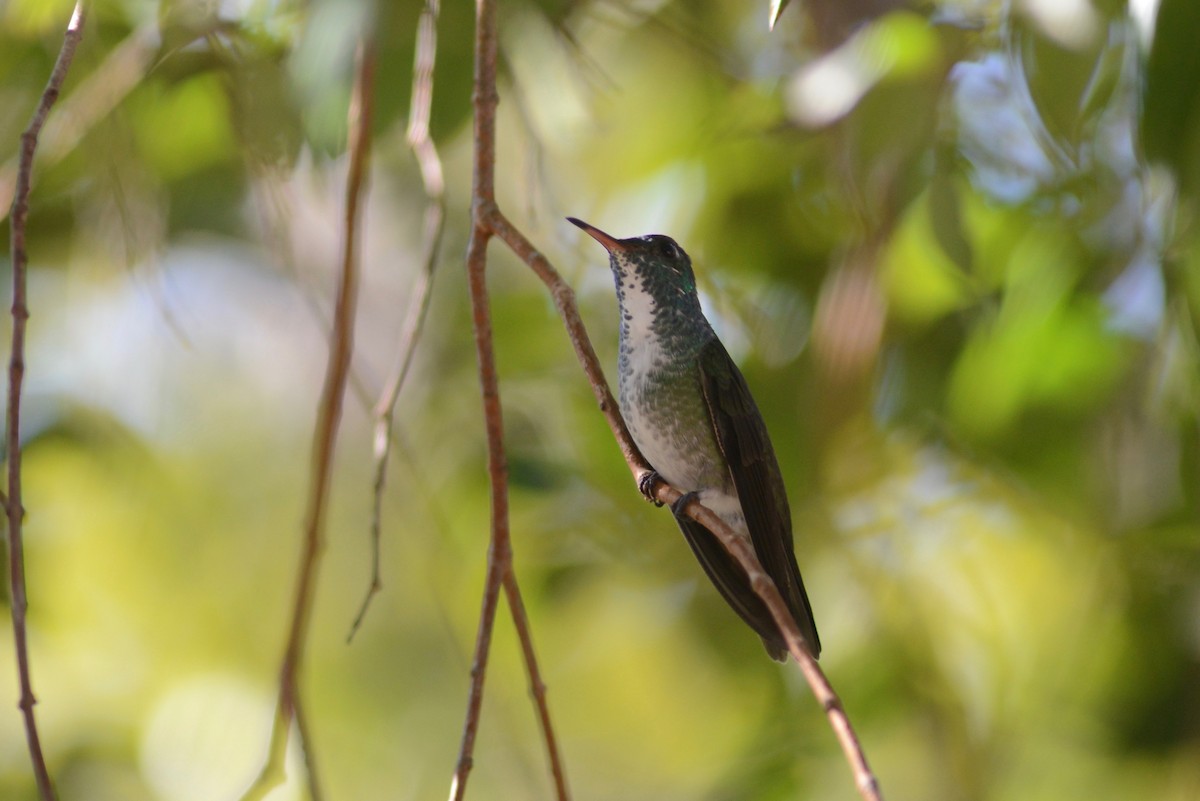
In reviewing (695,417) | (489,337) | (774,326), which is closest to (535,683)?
(489,337)

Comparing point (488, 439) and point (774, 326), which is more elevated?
point (774, 326)

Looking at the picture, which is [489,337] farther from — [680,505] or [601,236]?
[601,236]

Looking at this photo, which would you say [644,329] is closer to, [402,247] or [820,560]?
[820,560]

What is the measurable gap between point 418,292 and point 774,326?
1310 mm

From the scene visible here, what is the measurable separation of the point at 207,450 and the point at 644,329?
11.1ft

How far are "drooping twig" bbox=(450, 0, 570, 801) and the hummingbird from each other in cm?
45

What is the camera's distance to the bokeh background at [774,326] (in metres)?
2.11

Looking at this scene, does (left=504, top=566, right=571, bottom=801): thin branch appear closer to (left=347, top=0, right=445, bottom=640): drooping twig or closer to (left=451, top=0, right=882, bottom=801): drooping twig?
(left=451, top=0, right=882, bottom=801): drooping twig

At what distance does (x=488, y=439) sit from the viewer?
1474 mm

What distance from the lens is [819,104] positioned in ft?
7.42

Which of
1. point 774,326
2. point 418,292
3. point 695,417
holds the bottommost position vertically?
point 418,292

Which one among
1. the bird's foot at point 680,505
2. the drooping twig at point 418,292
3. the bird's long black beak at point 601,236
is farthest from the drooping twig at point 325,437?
the bird's foot at point 680,505

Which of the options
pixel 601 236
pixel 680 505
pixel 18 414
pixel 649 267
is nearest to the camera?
pixel 18 414

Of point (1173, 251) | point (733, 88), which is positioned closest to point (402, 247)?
point (733, 88)
